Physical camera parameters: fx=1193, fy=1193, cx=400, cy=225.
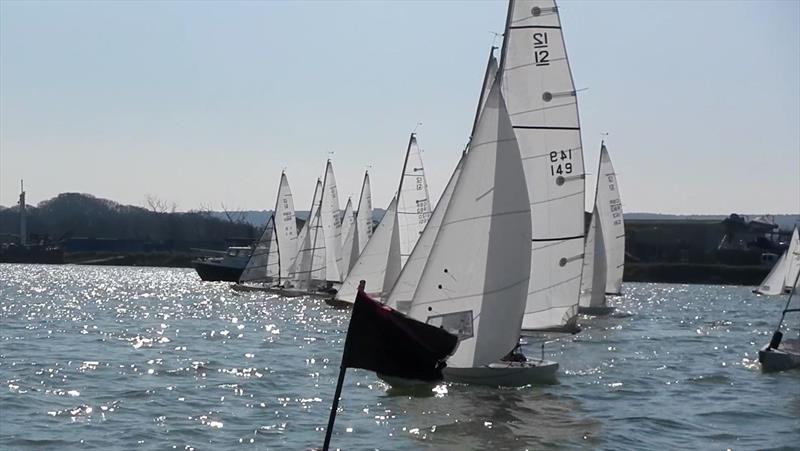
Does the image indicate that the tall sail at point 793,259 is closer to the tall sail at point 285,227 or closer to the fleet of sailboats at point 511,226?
the tall sail at point 285,227

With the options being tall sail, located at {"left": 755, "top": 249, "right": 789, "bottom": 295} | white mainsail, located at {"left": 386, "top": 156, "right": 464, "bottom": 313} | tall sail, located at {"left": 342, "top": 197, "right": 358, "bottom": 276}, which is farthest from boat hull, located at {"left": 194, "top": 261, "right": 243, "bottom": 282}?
white mainsail, located at {"left": 386, "top": 156, "right": 464, "bottom": 313}

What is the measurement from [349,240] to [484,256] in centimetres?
4061

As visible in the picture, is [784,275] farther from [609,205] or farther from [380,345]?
[380,345]

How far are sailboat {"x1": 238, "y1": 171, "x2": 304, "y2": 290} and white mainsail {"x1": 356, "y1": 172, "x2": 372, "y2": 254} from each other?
7.12m

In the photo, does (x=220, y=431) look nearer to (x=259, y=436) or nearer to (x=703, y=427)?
(x=259, y=436)

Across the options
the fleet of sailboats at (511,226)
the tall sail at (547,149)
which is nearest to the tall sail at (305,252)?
the fleet of sailboats at (511,226)

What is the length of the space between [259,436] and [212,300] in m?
45.3

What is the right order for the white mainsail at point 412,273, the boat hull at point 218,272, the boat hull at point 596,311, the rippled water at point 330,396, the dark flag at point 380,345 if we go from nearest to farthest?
1. the dark flag at point 380,345
2. the rippled water at point 330,396
3. the white mainsail at point 412,273
4. the boat hull at point 596,311
5. the boat hull at point 218,272

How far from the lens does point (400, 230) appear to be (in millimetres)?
45938

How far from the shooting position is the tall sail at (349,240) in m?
61.1

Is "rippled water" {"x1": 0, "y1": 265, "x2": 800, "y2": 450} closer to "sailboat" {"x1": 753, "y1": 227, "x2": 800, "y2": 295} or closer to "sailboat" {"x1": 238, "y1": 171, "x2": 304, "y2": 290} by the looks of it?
"sailboat" {"x1": 753, "y1": 227, "x2": 800, "y2": 295}

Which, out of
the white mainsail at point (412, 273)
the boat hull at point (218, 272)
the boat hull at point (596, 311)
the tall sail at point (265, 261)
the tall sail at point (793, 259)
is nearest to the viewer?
the white mainsail at point (412, 273)

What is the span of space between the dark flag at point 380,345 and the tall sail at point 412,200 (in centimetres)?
3047

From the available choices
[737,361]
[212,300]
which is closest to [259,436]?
[737,361]
